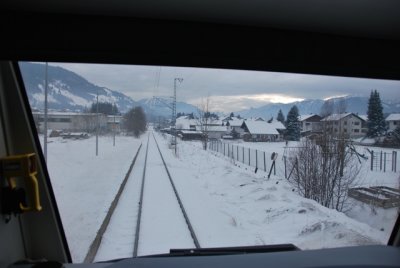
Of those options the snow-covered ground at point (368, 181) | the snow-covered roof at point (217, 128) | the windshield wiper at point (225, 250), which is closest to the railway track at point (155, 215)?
the snow-covered roof at point (217, 128)

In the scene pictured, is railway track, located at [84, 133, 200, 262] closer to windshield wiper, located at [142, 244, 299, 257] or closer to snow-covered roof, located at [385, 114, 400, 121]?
windshield wiper, located at [142, 244, 299, 257]

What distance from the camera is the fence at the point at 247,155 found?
692 centimetres

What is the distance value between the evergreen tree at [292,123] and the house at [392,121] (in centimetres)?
118

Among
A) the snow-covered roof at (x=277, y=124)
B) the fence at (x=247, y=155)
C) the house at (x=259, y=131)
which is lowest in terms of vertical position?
the fence at (x=247, y=155)

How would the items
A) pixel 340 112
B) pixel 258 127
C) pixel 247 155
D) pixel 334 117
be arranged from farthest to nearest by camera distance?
pixel 247 155 → pixel 334 117 → pixel 340 112 → pixel 258 127

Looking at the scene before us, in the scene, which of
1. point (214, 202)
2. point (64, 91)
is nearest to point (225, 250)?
point (64, 91)

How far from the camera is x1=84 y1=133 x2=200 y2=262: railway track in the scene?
14.5ft

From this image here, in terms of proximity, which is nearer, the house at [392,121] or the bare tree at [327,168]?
the house at [392,121]

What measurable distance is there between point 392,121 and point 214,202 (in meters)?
4.04

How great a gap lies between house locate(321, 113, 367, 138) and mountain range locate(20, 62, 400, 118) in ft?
0.64

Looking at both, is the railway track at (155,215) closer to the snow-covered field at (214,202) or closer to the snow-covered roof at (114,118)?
the snow-covered field at (214,202)

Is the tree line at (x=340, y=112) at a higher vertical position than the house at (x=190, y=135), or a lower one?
higher

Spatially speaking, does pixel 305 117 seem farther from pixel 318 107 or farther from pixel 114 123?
pixel 114 123

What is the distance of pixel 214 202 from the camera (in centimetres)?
737
